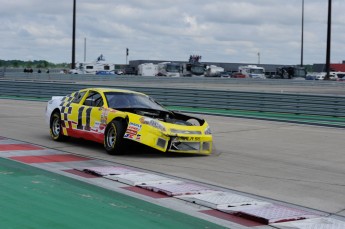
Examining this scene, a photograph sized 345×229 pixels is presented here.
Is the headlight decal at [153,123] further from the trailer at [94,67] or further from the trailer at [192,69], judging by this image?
the trailer at [94,67]

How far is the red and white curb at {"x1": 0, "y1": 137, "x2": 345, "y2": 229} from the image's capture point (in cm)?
648

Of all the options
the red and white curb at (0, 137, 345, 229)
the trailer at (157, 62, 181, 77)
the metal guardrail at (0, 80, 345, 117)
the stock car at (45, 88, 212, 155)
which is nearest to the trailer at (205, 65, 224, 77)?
the trailer at (157, 62, 181, 77)

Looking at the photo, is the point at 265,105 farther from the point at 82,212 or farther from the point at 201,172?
the point at 82,212

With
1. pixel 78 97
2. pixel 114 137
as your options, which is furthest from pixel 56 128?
pixel 114 137

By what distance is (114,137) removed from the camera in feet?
36.4

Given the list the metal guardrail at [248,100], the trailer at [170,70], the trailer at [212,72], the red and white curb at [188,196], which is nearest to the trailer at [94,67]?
the trailer at [170,70]

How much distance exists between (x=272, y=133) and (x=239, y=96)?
7.72 meters

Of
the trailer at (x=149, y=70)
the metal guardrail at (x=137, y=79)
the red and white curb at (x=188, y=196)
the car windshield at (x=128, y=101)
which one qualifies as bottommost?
the red and white curb at (x=188, y=196)

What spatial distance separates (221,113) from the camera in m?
22.5

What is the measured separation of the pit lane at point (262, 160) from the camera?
27.1 feet

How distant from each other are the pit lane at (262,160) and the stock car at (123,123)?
253 mm

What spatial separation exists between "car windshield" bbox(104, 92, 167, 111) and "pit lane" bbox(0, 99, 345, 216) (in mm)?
946

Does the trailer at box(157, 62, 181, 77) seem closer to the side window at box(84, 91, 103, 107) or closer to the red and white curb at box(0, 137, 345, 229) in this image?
the side window at box(84, 91, 103, 107)

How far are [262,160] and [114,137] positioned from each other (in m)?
2.76
